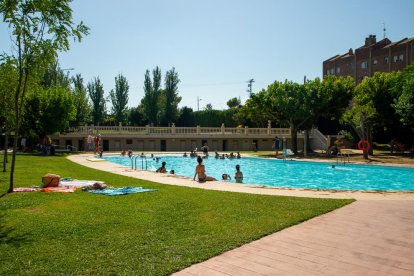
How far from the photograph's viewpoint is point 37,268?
525 centimetres

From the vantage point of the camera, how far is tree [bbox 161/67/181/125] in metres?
63.6

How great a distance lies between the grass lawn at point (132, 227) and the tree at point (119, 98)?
52.3 metres

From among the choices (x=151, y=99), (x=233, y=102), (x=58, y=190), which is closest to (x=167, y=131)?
(x=151, y=99)

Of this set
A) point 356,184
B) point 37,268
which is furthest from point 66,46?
point 356,184

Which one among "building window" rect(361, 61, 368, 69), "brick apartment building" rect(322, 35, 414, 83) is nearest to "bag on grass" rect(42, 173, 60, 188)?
"brick apartment building" rect(322, 35, 414, 83)

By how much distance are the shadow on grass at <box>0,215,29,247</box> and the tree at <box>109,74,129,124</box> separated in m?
57.2

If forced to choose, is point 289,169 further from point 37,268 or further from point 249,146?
point 37,268

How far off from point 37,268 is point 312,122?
129 ft

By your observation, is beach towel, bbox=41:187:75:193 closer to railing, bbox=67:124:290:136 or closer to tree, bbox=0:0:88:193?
tree, bbox=0:0:88:193

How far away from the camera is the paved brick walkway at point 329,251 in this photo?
5336mm

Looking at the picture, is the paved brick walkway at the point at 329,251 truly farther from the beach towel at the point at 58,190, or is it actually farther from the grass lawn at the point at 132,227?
the beach towel at the point at 58,190

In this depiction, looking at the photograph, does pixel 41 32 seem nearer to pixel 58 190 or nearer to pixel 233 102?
pixel 58 190

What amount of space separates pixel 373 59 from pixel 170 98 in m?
36.3

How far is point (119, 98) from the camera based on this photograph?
206 feet
